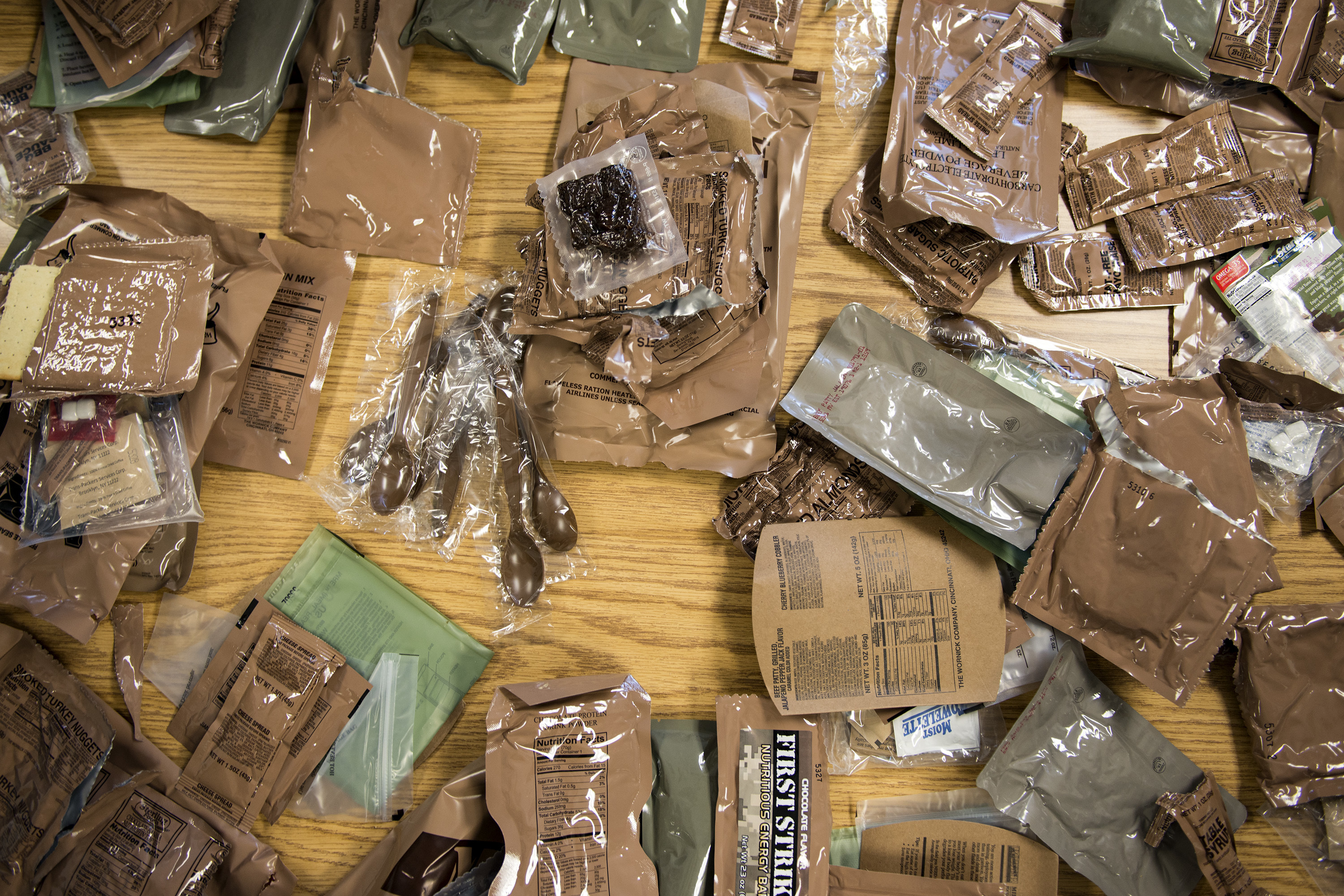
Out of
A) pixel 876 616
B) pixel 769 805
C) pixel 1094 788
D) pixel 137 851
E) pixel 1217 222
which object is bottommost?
pixel 137 851

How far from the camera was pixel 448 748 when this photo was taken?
3.51 ft

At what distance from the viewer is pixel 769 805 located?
3.23 feet

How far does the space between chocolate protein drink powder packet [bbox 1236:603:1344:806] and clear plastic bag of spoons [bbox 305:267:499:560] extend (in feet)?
3.47

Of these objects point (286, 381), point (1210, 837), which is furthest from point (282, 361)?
point (1210, 837)

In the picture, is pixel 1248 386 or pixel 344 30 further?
pixel 344 30

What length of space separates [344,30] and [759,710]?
116cm

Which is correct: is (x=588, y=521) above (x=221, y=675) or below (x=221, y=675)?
above

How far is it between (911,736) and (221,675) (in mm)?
986

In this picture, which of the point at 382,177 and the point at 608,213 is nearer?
the point at 608,213

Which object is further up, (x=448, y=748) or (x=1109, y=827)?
(x=1109, y=827)

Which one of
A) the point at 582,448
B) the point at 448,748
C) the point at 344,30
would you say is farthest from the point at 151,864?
the point at 344,30

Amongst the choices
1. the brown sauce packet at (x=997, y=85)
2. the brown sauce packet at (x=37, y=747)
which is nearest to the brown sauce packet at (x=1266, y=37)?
the brown sauce packet at (x=997, y=85)

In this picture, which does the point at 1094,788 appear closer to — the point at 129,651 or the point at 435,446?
the point at 435,446

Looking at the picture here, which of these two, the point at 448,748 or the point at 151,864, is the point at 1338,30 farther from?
the point at 151,864
